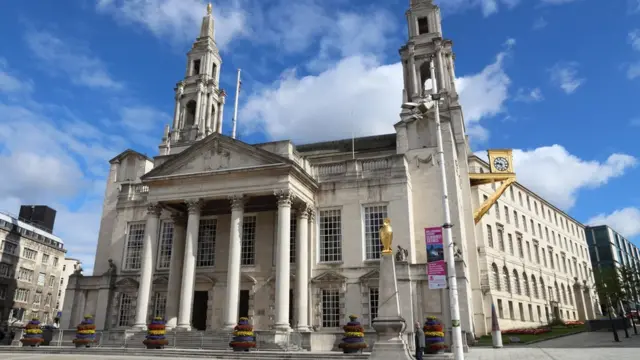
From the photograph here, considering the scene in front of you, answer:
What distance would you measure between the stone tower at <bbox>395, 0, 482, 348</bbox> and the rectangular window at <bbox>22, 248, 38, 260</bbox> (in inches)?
1963

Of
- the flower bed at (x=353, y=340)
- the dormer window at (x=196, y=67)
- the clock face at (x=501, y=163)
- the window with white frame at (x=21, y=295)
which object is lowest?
the flower bed at (x=353, y=340)

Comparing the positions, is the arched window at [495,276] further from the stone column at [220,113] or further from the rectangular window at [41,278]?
the rectangular window at [41,278]

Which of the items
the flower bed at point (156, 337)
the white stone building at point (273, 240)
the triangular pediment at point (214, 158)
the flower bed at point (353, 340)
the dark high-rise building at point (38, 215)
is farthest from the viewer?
the dark high-rise building at point (38, 215)

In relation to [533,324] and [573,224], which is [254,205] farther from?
[573,224]

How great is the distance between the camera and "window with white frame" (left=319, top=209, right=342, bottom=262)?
29.6 m

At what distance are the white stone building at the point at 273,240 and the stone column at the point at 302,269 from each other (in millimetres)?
61

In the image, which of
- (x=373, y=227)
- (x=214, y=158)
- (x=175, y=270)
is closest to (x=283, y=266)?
(x=373, y=227)

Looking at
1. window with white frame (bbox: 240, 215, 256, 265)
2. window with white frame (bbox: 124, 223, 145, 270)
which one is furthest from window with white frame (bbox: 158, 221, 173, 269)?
window with white frame (bbox: 240, 215, 256, 265)

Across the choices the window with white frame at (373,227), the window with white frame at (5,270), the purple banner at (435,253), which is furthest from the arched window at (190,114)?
the purple banner at (435,253)

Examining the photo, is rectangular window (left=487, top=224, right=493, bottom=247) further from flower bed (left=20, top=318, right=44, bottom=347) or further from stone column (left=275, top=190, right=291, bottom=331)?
flower bed (left=20, top=318, right=44, bottom=347)

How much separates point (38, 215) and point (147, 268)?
157 feet

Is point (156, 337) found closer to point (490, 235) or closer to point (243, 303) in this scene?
point (243, 303)

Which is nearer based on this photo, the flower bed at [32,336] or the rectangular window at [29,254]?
the flower bed at [32,336]

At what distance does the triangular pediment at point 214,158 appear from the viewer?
2838 cm
